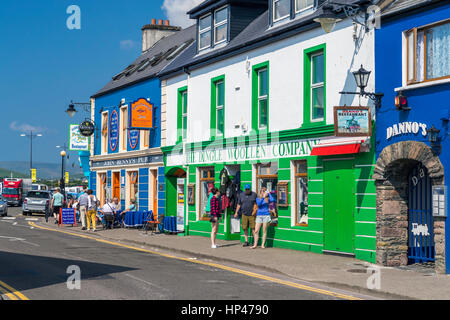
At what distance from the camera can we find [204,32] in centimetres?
2567

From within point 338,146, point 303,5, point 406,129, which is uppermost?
point 303,5

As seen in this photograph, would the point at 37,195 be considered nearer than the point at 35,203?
No

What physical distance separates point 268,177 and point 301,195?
1922 millimetres

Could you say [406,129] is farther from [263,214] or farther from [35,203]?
[35,203]

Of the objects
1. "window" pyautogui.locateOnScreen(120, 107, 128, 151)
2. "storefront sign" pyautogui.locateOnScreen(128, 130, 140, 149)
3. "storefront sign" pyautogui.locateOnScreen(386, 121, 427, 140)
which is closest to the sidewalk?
"storefront sign" pyautogui.locateOnScreen(386, 121, 427, 140)

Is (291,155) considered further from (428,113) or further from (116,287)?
(116,287)

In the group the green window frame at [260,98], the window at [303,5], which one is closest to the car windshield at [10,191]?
the green window frame at [260,98]

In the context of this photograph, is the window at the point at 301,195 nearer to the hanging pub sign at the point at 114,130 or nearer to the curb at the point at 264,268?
the curb at the point at 264,268

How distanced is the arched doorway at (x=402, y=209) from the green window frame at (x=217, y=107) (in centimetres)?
909

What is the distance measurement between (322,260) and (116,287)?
20.4 ft

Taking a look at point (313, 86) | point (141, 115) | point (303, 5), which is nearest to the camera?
point (313, 86)

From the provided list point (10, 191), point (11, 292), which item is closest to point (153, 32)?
point (11, 292)

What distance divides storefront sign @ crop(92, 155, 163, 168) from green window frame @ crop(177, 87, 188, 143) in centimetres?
205

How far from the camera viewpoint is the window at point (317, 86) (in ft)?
60.5
